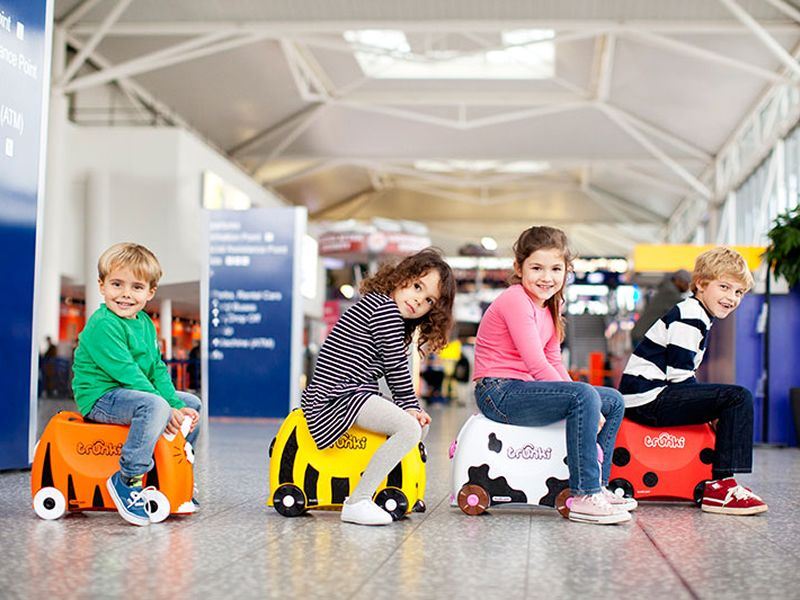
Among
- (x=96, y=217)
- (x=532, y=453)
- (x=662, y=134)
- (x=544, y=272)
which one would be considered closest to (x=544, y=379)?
(x=532, y=453)

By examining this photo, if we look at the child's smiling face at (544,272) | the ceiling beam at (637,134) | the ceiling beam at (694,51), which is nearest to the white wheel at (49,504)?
the child's smiling face at (544,272)

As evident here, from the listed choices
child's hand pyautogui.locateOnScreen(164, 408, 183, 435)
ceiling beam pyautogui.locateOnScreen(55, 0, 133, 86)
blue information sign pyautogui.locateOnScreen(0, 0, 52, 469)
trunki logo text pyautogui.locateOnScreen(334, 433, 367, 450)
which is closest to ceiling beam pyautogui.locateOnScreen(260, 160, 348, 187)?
ceiling beam pyautogui.locateOnScreen(55, 0, 133, 86)

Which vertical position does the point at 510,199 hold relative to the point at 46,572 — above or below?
above

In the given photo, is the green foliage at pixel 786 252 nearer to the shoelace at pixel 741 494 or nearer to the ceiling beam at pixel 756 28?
the shoelace at pixel 741 494

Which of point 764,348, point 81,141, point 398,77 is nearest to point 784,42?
point 398,77

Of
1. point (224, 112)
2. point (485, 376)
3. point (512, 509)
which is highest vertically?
point (224, 112)

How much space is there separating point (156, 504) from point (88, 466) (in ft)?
1.06

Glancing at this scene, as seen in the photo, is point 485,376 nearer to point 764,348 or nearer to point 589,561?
point 589,561

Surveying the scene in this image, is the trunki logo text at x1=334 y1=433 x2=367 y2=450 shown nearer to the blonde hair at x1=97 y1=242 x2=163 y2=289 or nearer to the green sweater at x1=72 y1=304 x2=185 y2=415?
the green sweater at x1=72 y1=304 x2=185 y2=415

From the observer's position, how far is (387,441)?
4527 millimetres

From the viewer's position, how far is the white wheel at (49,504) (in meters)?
4.41

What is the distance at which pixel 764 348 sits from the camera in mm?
11375

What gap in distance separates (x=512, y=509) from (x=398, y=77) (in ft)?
75.0

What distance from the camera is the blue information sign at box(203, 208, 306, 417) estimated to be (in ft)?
45.9
